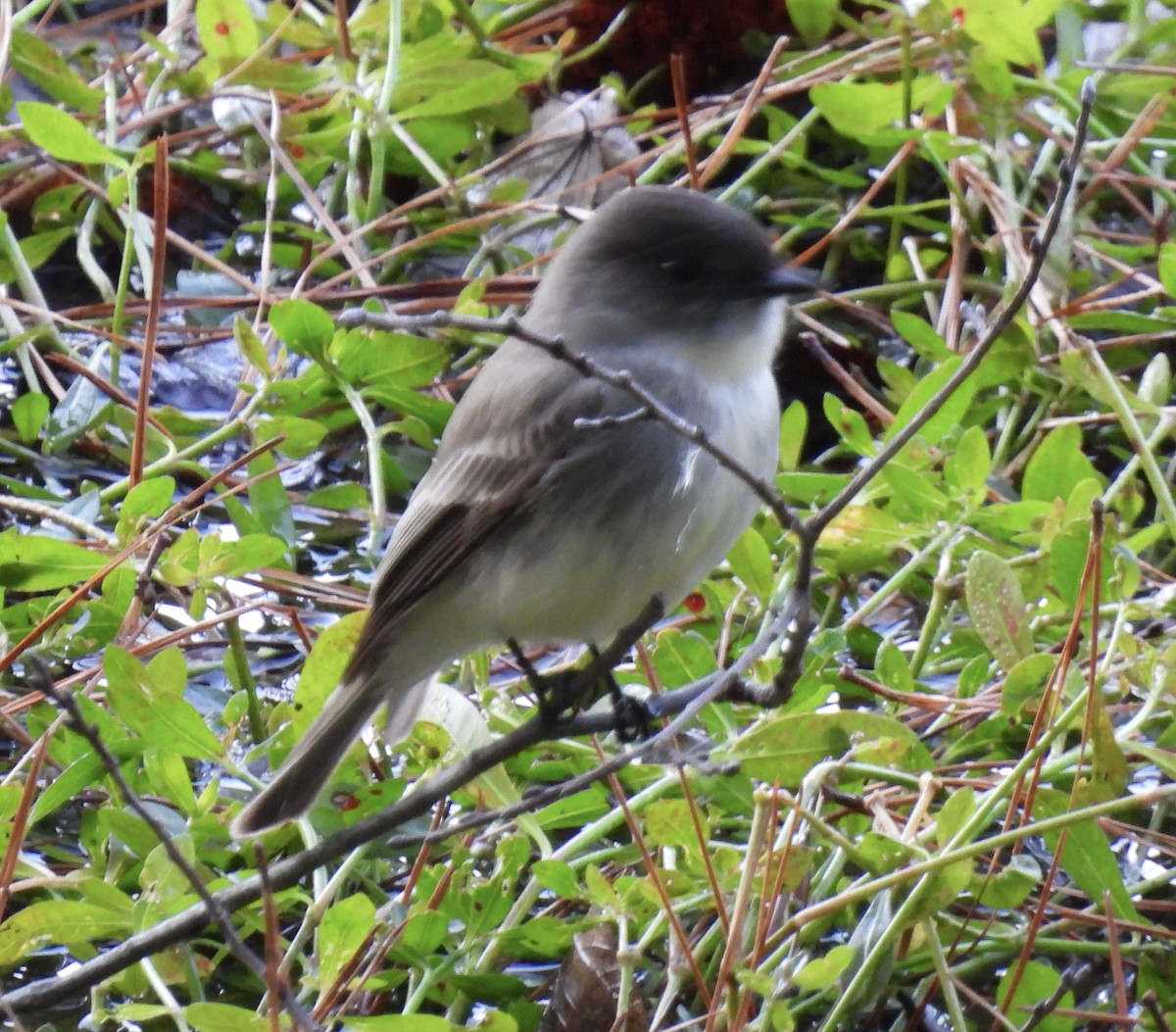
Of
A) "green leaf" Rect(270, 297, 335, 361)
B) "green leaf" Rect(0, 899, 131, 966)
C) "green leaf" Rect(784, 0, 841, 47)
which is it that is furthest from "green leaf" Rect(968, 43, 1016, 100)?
"green leaf" Rect(0, 899, 131, 966)

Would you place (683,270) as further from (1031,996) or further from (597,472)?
(1031,996)

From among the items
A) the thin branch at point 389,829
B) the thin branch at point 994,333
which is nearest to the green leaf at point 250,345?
the thin branch at point 389,829

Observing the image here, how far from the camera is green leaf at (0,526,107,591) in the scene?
2898 millimetres

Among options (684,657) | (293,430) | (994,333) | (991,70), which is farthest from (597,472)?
(991,70)

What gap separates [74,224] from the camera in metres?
4.14

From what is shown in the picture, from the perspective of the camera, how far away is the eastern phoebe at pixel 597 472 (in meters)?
2.90

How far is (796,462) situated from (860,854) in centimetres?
120

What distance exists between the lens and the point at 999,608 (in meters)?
2.61

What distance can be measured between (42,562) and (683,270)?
1214mm

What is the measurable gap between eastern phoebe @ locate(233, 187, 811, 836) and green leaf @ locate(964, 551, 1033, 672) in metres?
0.40

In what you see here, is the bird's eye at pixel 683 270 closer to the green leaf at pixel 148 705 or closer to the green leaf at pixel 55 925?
the green leaf at pixel 148 705

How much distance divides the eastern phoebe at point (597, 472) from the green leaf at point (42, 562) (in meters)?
0.48

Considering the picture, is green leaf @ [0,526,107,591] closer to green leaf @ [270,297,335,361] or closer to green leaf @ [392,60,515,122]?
green leaf @ [270,297,335,361]

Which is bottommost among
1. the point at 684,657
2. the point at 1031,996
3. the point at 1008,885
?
the point at 1031,996
